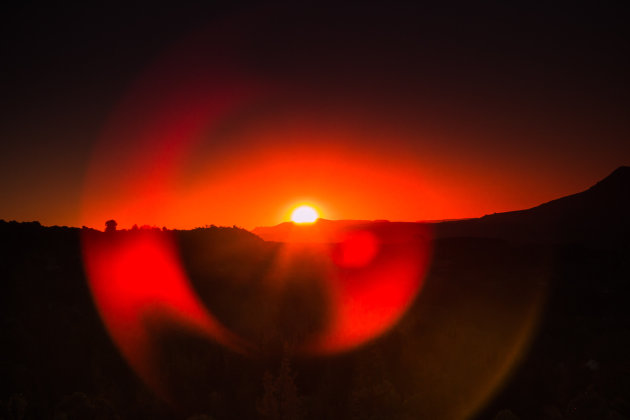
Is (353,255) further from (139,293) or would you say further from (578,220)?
(578,220)

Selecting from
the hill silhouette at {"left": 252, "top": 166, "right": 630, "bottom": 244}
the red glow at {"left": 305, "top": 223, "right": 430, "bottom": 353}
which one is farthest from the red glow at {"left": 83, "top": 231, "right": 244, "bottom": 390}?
the hill silhouette at {"left": 252, "top": 166, "right": 630, "bottom": 244}

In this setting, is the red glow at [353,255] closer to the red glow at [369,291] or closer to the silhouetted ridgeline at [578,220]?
the red glow at [369,291]

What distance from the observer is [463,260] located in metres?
41.4

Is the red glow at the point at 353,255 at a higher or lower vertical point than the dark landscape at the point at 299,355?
higher

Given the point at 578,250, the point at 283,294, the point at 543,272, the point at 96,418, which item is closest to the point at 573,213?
the point at 578,250

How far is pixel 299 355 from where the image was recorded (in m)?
26.0

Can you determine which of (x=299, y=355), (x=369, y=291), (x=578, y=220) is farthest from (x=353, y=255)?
(x=578, y=220)

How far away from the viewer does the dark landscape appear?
22.0 m

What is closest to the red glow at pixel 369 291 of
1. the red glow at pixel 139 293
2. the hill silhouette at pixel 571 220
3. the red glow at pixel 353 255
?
the red glow at pixel 353 255

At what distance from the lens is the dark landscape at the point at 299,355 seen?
72.1 ft

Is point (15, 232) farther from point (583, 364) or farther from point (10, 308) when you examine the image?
point (583, 364)

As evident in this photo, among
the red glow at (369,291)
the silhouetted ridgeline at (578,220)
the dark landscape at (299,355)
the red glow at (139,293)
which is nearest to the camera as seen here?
the dark landscape at (299,355)

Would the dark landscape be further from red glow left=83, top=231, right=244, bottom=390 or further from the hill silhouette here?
the hill silhouette

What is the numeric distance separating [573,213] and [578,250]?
41457 mm
